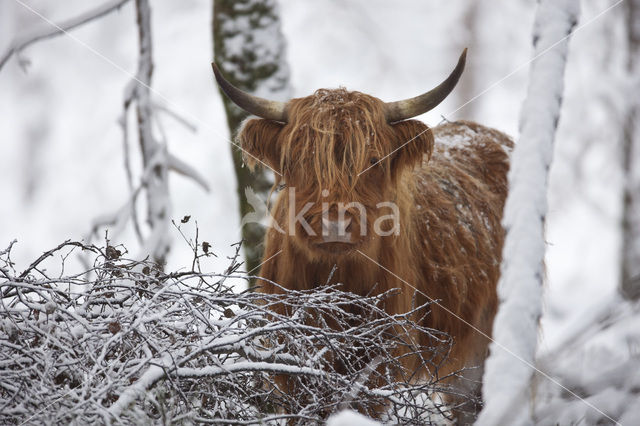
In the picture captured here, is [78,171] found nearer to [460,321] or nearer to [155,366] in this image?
[460,321]

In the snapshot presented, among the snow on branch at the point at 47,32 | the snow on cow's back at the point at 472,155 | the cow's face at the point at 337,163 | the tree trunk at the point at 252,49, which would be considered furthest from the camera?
the tree trunk at the point at 252,49

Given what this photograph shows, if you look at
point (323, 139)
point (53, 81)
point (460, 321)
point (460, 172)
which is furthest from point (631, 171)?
point (53, 81)

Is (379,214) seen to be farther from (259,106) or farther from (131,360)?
(131,360)

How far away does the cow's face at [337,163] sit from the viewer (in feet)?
12.2

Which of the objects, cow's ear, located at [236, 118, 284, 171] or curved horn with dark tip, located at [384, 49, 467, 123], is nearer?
curved horn with dark tip, located at [384, 49, 467, 123]

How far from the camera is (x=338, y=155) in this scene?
3.93 meters

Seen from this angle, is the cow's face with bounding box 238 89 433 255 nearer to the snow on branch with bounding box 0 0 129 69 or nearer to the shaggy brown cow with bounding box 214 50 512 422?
the shaggy brown cow with bounding box 214 50 512 422

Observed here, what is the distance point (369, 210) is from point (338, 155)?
15.3 inches

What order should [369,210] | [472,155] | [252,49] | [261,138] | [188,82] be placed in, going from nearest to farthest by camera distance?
[369,210] < [261,138] < [472,155] < [252,49] < [188,82]

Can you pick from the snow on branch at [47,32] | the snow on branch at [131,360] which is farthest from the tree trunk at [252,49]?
the snow on branch at [131,360]

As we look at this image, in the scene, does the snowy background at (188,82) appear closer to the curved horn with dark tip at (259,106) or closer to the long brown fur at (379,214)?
the long brown fur at (379,214)

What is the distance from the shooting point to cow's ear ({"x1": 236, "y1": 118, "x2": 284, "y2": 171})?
4.25 meters

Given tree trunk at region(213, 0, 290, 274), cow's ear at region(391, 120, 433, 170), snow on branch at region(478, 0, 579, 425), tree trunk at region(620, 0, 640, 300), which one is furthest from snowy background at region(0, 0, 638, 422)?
snow on branch at region(478, 0, 579, 425)

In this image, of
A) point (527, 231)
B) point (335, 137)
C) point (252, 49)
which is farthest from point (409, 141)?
point (527, 231)
